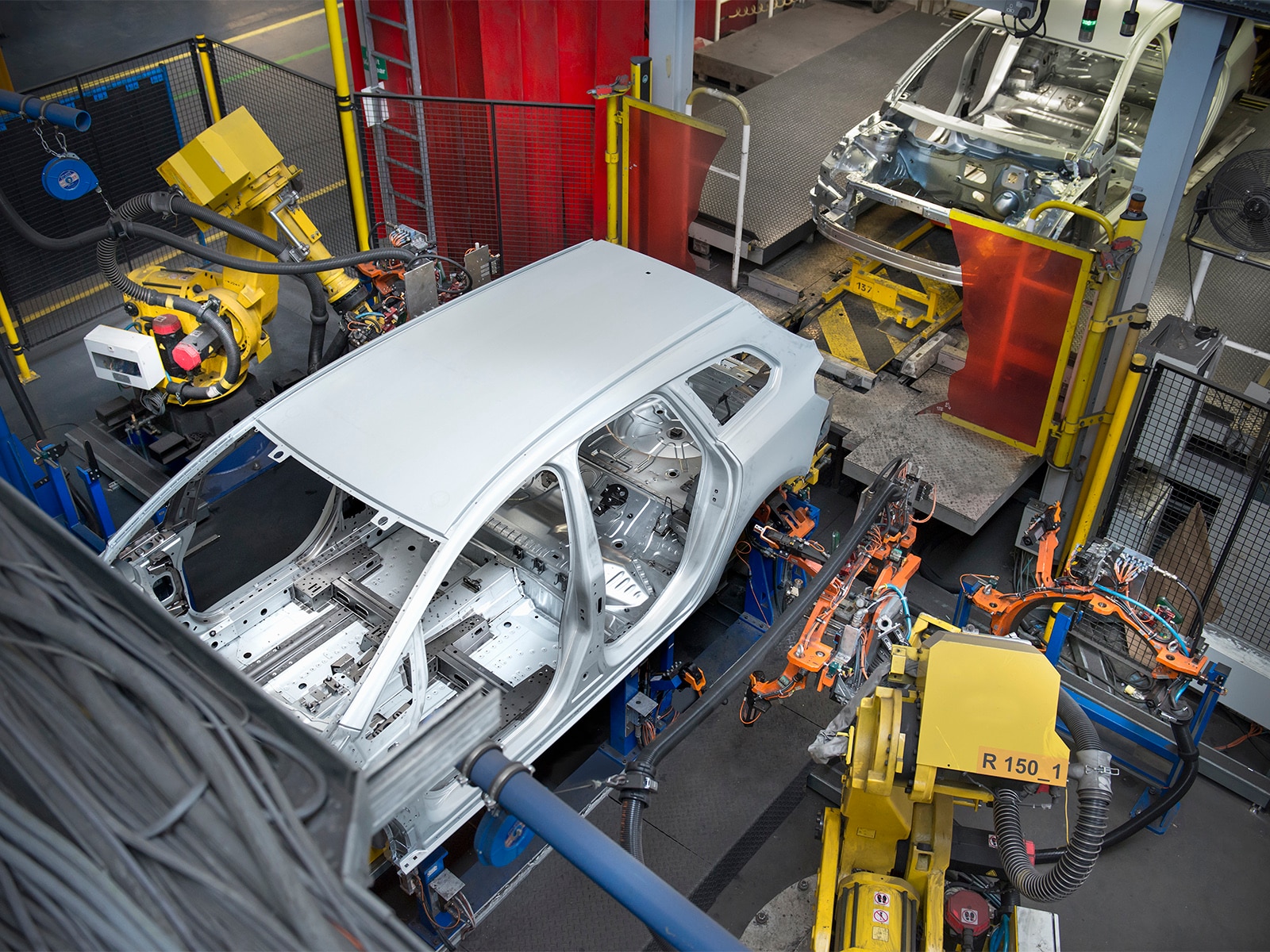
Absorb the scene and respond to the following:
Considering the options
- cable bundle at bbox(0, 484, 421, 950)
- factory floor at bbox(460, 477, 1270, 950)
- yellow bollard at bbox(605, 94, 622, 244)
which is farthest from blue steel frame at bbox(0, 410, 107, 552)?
cable bundle at bbox(0, 484, 421, 950)

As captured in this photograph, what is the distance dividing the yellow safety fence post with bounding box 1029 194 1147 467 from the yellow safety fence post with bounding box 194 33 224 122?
527 centimetres

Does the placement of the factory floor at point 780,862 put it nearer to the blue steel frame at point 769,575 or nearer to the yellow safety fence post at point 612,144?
the blue steel frame at point 769,575

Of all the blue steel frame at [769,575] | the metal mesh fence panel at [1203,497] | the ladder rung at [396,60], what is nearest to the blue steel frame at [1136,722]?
the metal mesh fence panel at [1203,497]

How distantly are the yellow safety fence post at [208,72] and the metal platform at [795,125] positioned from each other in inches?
132

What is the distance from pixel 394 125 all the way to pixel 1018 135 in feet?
13.8

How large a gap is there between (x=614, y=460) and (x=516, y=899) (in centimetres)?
204

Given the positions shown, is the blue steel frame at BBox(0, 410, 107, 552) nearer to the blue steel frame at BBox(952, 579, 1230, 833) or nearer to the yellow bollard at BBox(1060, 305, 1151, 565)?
the blue steel frame at BBox(952, 579, 1230, 833)

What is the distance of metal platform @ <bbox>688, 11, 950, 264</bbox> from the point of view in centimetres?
780

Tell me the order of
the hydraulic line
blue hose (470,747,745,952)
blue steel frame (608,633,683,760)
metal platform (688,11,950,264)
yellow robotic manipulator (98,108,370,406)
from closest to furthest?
1. blue hose (470,747,745,952)
2. the hydraulic line
3. blue steel frame (608,633,683,760)
4. yellow robotic manipulator (98,108,370,406)
5. metal platform (688,11,950,264)

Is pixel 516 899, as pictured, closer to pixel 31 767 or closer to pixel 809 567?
pixel 809 567

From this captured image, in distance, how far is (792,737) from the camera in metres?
5.16

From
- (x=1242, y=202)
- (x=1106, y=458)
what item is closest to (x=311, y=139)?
(x=1106, y=458)

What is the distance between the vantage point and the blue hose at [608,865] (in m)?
1.97

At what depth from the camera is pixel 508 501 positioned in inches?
204
